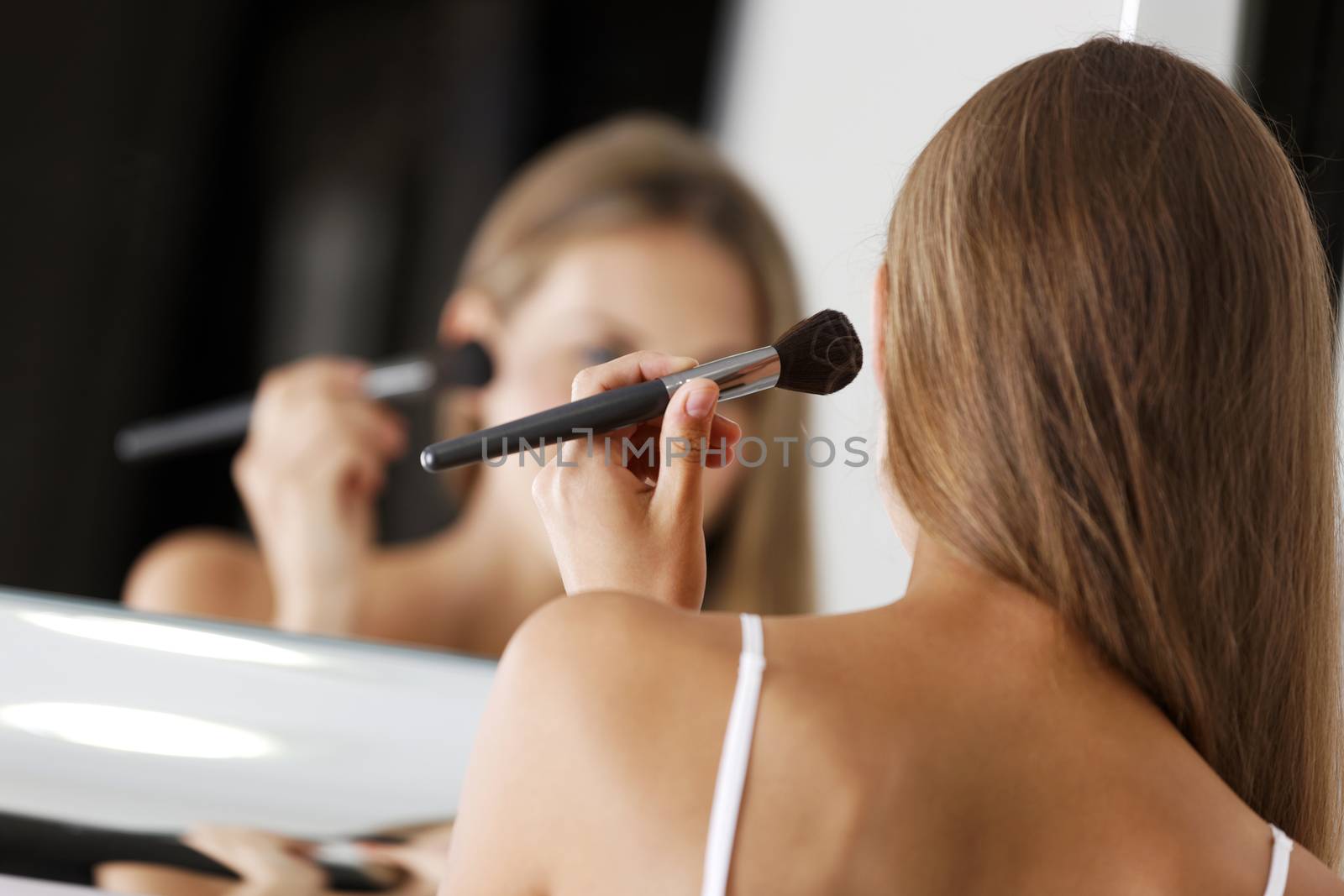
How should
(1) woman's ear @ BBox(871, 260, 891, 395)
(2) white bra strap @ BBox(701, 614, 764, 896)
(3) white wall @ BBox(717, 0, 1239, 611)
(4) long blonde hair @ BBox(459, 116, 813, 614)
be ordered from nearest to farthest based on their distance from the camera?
(2) white bra strap @ BBox(701, 614, 764, 896) < (1) woman's ear @ BBox(871, 260, 891, 395) < (3) white wall @ BBox(717, 0, 1239, 611) < (4) long blonde hair @ BBox(459, 116, 813, 614)

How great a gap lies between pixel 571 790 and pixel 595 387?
16cm

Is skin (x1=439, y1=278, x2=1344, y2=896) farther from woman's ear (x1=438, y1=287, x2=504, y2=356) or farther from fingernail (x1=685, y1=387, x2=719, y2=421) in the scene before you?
woman's ear (x1=438, y1=287, x2=504, y2=356)

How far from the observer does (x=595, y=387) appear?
39 centimetres

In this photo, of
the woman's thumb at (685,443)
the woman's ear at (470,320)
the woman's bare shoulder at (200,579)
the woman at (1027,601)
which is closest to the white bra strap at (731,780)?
the woman at (1027,601)

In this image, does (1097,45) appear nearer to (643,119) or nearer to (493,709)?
(493,709)

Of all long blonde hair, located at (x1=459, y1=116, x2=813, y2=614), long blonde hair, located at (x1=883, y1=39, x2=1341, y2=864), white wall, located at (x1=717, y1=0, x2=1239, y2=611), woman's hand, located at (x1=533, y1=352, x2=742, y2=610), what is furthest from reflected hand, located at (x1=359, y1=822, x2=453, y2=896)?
long blonde hair, located at (x1=459, y1=116, x2=813, y2=614)

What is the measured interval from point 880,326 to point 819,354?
0.04m

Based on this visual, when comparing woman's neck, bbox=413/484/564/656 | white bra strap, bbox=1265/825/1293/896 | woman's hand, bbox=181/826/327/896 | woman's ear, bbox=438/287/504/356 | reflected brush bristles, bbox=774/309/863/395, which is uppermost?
woman's ear, bbox=438/287/504/356

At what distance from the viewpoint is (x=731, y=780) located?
0.87 ft

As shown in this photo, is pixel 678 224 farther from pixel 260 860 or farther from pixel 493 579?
pixel 260 860

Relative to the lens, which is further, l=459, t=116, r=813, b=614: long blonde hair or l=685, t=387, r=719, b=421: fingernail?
l=459, t=116, r=813, b=614: long blonde hair

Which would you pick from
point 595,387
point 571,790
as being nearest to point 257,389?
point 595,387

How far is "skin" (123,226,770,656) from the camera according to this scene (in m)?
0.93

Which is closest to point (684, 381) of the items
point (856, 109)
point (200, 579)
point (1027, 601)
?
point (1027, 601)
